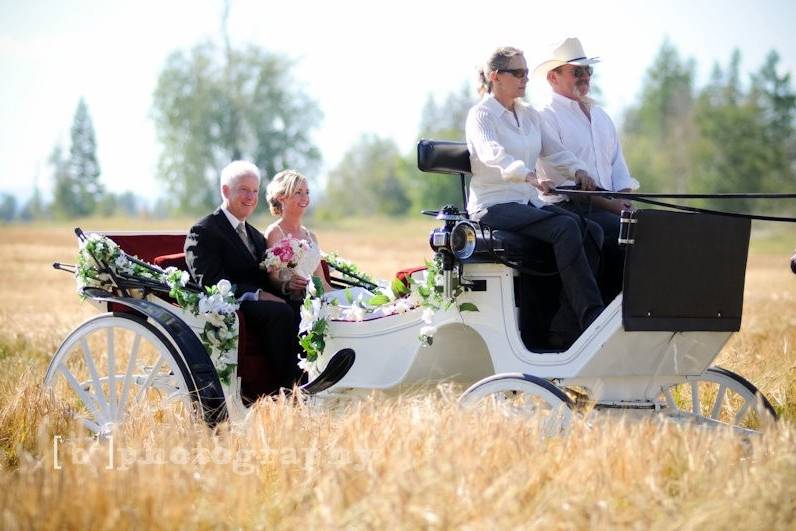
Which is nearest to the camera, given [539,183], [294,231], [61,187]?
[539,183]

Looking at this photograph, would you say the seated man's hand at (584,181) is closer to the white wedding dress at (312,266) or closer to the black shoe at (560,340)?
the black shoe at (560,340)

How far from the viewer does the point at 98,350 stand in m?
9.97

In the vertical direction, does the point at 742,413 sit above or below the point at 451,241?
below

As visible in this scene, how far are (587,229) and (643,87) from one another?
291ft

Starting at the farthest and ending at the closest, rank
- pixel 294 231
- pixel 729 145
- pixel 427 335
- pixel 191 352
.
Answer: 1. pixel 729 145
2. pixel 294 231
3. pixel 191 352
4. pixel 427 335

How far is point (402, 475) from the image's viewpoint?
4.08 meters


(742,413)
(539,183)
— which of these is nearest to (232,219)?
(539,183)

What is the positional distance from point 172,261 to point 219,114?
56351mm

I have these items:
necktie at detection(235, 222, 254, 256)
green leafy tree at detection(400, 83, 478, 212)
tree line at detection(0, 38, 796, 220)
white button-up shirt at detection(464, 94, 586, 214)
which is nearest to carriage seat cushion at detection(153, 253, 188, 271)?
necktie at detection(235, 222, 254, 256)

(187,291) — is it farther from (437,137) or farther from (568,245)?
(437,137)

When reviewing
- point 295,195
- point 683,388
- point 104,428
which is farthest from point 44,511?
point 683,388

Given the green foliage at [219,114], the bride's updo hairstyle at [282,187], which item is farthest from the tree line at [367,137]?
the bride's updo hairstyle at [282,187]

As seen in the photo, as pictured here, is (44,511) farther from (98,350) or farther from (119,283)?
(98,350)

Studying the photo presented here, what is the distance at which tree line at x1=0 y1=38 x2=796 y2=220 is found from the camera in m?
62.3
